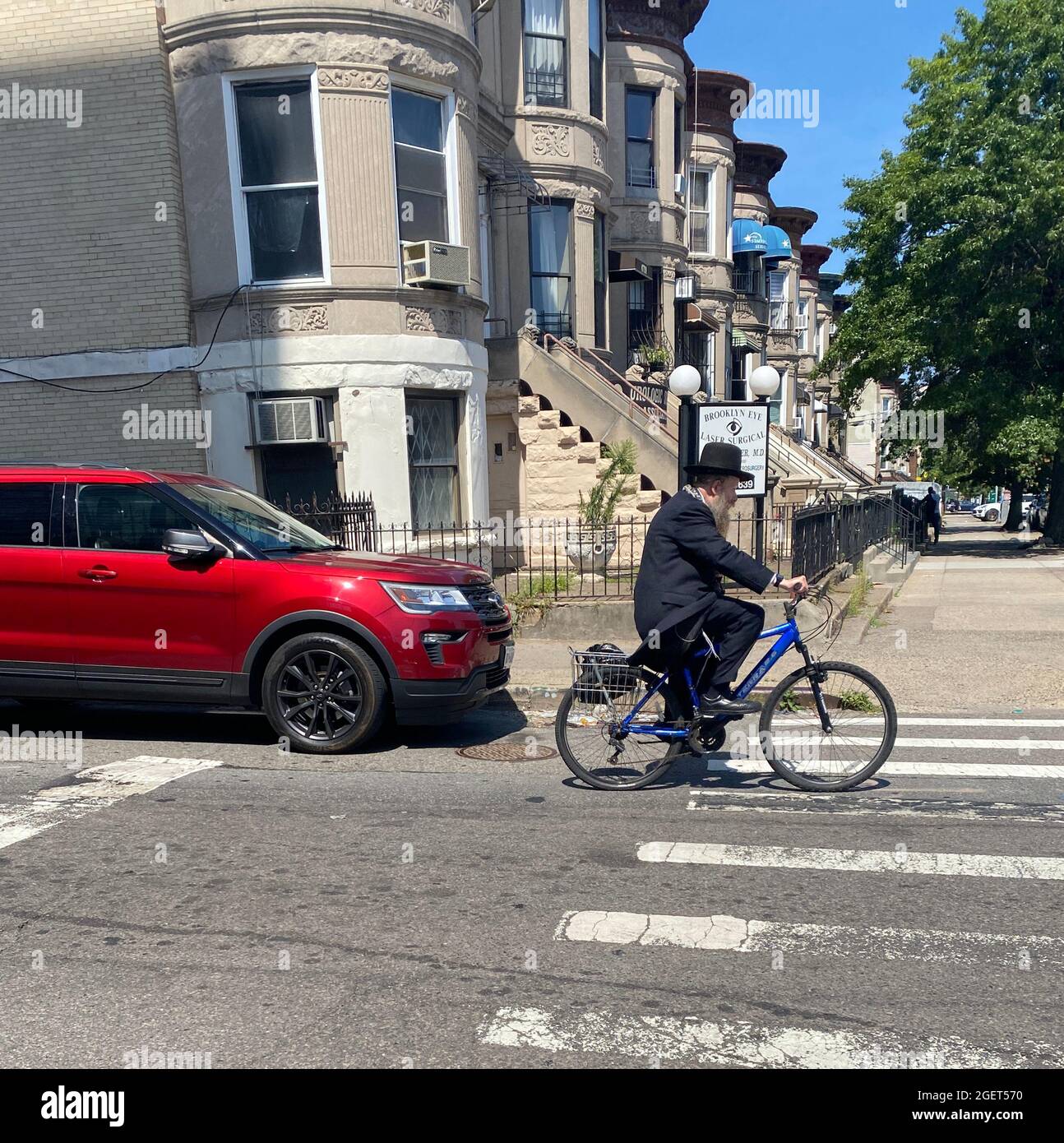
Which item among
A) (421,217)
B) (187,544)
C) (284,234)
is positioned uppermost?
(421,217)

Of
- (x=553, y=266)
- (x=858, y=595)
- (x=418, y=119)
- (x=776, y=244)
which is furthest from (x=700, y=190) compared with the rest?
(x=858, y=595)

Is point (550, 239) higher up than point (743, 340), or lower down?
higher up

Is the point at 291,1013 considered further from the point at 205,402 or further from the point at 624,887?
the point at 205,402

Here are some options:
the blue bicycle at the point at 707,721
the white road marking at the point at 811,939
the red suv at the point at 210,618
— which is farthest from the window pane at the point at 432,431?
the white road marking at the point at 811,939

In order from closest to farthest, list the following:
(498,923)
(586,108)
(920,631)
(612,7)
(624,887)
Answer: (498,923)
(624,887)
(920,631)
(586,108)
(612,7)

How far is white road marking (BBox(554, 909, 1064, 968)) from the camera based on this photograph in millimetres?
3938

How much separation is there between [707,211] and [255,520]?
23572mm

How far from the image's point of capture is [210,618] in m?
7.20

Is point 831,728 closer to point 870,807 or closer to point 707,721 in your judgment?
point 870,807

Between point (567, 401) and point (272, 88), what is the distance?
20.7 ft

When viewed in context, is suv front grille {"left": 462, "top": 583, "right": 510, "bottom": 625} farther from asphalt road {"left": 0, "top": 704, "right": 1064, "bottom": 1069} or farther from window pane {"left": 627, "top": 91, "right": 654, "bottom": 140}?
window pane {"left": 627, "top": 91, "right": 654, "bottom": 140}

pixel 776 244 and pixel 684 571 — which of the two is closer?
pixel 684 571

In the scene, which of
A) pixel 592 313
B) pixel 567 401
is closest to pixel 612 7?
pixel 592 313
